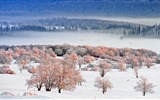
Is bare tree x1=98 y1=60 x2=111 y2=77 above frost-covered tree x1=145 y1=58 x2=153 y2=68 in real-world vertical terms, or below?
below

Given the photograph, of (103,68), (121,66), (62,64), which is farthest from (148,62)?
(62,64)

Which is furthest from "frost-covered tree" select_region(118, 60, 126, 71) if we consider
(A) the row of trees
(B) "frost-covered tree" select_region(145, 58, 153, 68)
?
(B) "frost-covered tree" select_region(145, 58, 153, 68)

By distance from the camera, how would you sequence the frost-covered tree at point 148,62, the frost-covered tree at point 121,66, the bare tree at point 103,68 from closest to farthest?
the bare tree at point 103,68 < the frost-covered tree at point 121,66 < the frost-covered tree at point 148,62

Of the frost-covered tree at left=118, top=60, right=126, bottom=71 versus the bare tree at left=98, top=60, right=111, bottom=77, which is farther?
the frost-covered tree at left=118, top=60, right=126, bottom=71

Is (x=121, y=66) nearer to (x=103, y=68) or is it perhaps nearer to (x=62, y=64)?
(x=103, y=68)

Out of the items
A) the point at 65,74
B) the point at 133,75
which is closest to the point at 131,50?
the point at 133,75

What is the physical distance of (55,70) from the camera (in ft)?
74.2

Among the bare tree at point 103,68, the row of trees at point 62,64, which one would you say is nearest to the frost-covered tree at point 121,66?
the row of trees at point 62,64

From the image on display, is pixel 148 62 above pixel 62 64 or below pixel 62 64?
above

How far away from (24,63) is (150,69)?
2369 centimetres

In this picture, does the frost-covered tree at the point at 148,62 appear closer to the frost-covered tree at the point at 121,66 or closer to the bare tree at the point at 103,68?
the frost-covered tree at the point at 121,66

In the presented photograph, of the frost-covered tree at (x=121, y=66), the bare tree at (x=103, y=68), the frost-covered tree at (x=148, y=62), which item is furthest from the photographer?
the frost-covered tree at (x=148, y=62)

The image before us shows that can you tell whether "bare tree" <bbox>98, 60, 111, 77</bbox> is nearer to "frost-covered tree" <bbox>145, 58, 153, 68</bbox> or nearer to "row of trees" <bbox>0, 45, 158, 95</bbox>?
"row of trees" <bbox>0, 45, 158, 95</bbox>

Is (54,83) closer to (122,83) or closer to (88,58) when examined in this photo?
(122,83)
